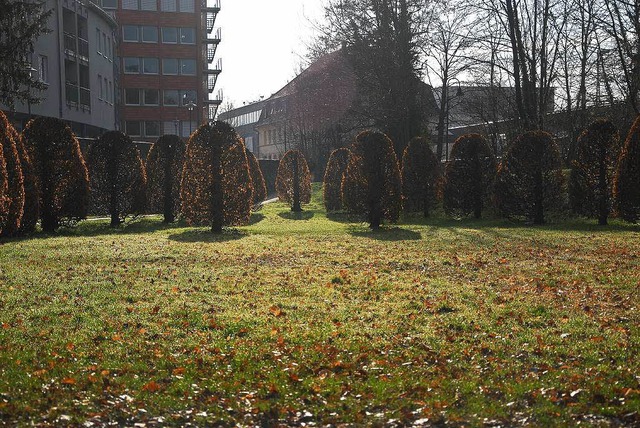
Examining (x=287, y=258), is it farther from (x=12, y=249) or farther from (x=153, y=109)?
(x=153, y=109)

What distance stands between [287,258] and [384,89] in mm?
25207

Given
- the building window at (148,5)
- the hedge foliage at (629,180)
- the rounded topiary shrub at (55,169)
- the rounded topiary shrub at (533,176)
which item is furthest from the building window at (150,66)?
the hedge foliage at (629,180)

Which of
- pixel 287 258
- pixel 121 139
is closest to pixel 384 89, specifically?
pixel 121 139

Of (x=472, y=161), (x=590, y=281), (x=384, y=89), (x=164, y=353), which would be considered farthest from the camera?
(x=384, y=89)

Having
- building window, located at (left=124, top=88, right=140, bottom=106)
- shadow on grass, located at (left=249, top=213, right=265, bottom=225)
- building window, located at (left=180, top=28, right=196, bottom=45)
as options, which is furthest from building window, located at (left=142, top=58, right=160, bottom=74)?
shadow on grass, located at (left=249, top=213, right=265, bottom=225)

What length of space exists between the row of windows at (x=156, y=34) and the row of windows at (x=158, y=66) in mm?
1633

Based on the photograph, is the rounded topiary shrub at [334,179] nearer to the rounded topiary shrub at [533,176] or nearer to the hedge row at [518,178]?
the hedge row at [518,178]

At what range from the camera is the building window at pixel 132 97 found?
7350 cm

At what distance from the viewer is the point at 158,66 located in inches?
2936

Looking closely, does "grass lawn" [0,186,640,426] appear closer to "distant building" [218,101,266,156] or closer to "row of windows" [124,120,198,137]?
"row of windows" [124,120,198,137]

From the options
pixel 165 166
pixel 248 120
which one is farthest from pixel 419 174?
pixel 248 120

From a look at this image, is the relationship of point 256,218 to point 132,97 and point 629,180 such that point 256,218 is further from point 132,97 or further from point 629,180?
point 132,97

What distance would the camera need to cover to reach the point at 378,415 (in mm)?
6434

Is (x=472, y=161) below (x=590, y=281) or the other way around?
the other way around
